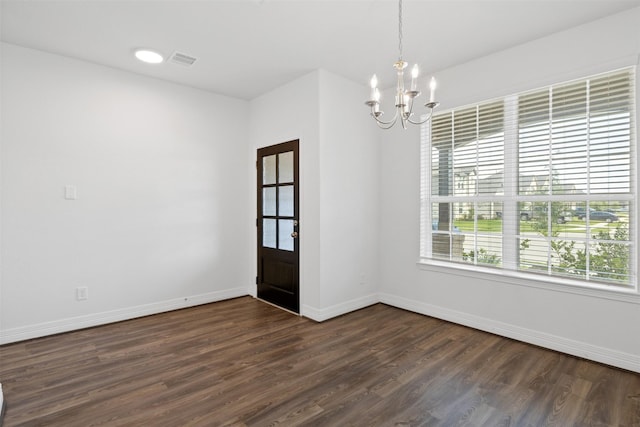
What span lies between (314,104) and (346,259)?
1850 mm

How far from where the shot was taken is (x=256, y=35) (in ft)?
9.61

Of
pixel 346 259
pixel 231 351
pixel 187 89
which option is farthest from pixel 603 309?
pixel 187 89

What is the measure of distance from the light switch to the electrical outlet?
952 mm

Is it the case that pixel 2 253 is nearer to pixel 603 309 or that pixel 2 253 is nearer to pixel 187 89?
pixel 187 89

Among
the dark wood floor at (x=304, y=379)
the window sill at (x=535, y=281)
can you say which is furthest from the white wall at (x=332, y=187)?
the window sill at (x=535, y=281)

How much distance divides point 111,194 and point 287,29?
2586mm

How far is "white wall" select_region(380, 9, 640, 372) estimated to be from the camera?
8.54ft

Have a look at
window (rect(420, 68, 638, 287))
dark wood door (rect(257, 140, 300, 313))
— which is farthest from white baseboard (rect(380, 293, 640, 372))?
dark wood door (rect(257, 140, 300, 313))

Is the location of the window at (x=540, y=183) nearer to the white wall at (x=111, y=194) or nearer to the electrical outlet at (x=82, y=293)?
the white wall at (x=111, y=194)

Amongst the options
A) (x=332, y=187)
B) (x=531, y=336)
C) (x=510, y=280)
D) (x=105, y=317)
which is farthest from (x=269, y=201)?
(x=531, y=336)

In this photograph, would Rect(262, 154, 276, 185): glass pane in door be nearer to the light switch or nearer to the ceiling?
the ceiling

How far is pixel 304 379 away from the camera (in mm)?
2424

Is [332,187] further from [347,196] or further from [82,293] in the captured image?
[82,293]

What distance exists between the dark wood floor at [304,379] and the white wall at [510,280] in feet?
0.63
